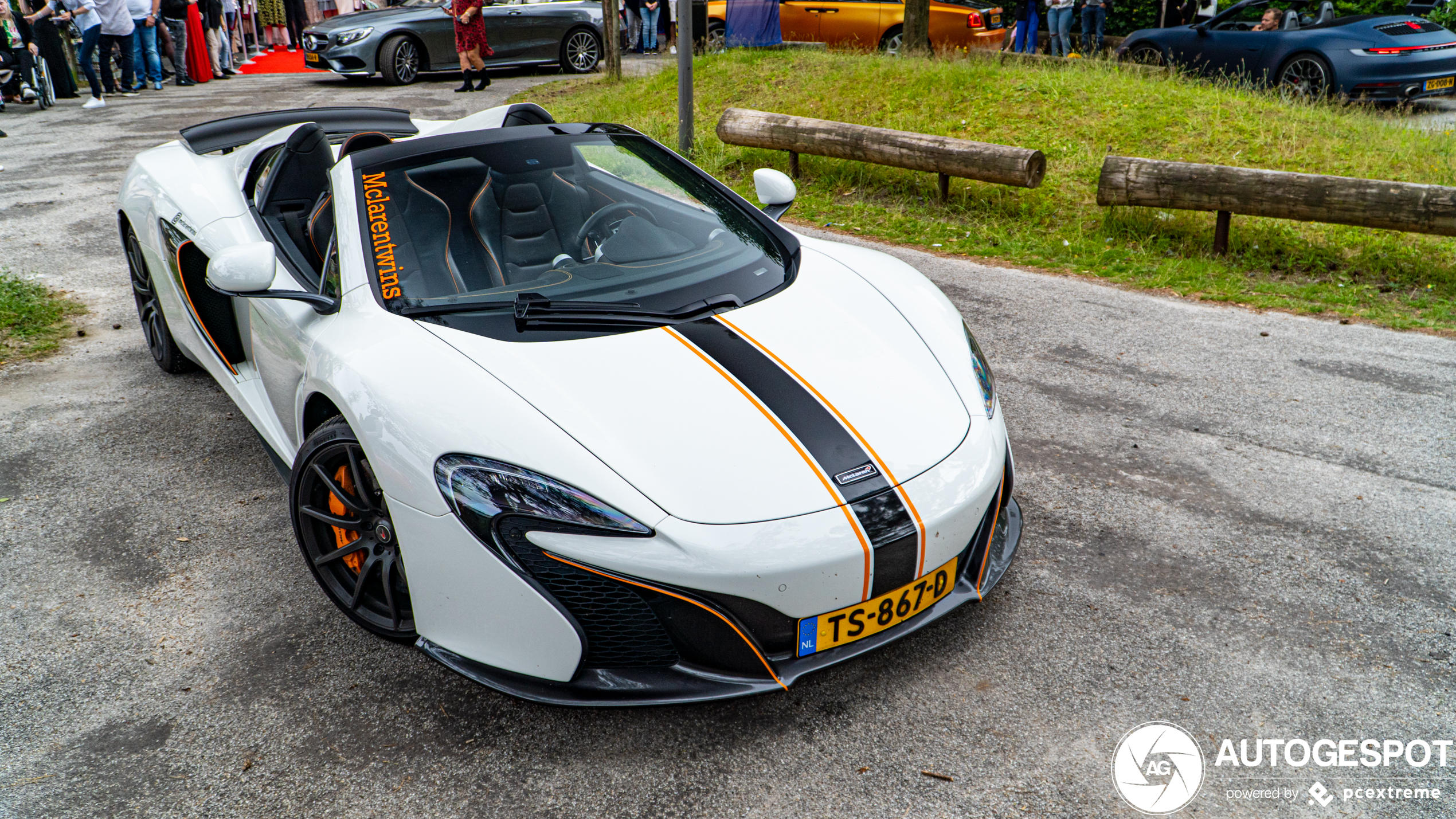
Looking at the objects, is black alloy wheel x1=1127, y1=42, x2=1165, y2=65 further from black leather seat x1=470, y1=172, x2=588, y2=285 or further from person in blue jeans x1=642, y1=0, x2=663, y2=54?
black leather seat x1=470, y1=172, x2=588, y2=285

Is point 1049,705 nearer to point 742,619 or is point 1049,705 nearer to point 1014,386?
point 742,619

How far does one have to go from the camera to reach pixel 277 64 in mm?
18328

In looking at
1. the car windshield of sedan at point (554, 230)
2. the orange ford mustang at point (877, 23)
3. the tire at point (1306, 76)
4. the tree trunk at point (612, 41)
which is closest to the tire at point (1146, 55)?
the tire at point (1306, 76)

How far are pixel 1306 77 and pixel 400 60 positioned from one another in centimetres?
1174

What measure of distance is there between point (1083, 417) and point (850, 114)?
6125mm

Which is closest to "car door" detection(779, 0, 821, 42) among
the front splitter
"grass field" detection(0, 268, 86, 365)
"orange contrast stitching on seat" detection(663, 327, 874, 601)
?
"grass field" detection(0, 268, 86, 365)

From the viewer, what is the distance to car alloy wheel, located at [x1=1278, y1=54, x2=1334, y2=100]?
983 centimetres

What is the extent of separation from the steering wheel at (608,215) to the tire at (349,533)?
3.25ft

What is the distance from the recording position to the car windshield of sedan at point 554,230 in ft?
8.79

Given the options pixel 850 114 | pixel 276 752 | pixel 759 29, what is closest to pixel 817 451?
pixel 276 752

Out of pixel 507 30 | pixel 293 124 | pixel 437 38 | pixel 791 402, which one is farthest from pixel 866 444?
pixel 507 30

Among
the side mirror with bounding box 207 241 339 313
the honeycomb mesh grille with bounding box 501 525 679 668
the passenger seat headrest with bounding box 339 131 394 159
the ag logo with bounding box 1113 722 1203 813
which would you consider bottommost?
the ag logo with bounding box 1113 722 1203 813

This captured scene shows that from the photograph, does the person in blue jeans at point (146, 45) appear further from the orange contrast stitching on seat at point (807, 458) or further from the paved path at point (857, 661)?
the orange contrast stitching on seat at point (807, 458)

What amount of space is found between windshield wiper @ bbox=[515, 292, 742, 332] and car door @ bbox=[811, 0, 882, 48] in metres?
11.6
